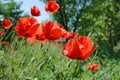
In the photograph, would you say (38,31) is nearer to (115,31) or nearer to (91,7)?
(91,7)

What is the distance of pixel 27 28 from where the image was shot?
2.87m

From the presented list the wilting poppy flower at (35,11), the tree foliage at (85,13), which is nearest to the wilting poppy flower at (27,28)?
the wilting poppy flower at (35,11)

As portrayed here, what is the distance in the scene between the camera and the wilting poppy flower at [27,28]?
2850 mm

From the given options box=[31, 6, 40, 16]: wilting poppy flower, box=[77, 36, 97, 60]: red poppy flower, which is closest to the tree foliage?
box=[31, 6, 40, 16]: wilting poppy flower

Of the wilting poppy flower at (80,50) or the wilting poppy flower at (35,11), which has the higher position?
the wilting poppy flower at (80,50)

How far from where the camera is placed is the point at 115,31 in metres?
42.6

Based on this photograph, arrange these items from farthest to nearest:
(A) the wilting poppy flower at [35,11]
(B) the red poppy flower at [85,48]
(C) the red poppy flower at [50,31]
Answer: (A) the wilting poppy flower at [35,11], (C) the red poppy flower at [50,31], (B) the red poppy flower at [85,48]

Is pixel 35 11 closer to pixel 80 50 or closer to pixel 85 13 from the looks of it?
pixel 80 50

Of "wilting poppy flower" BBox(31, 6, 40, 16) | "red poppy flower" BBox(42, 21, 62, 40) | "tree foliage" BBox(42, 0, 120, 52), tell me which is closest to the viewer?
"red poppy flower" BBox(42, 21, 62, 40)

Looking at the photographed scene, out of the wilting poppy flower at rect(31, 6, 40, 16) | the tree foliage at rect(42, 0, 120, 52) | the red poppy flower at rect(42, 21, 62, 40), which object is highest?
the red poppy flower at rect(42, 21, 62, 40)

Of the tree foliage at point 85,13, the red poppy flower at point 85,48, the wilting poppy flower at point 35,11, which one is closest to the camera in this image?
the red poppy flower at point 85,48

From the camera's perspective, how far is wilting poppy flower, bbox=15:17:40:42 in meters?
2.85

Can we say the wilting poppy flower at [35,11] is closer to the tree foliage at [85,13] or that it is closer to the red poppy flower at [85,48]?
the red poppy flower at [85,48]

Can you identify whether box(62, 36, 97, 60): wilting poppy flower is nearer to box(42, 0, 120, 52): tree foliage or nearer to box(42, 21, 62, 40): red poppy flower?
box(42, 21, 62, 40): red poppy flower
